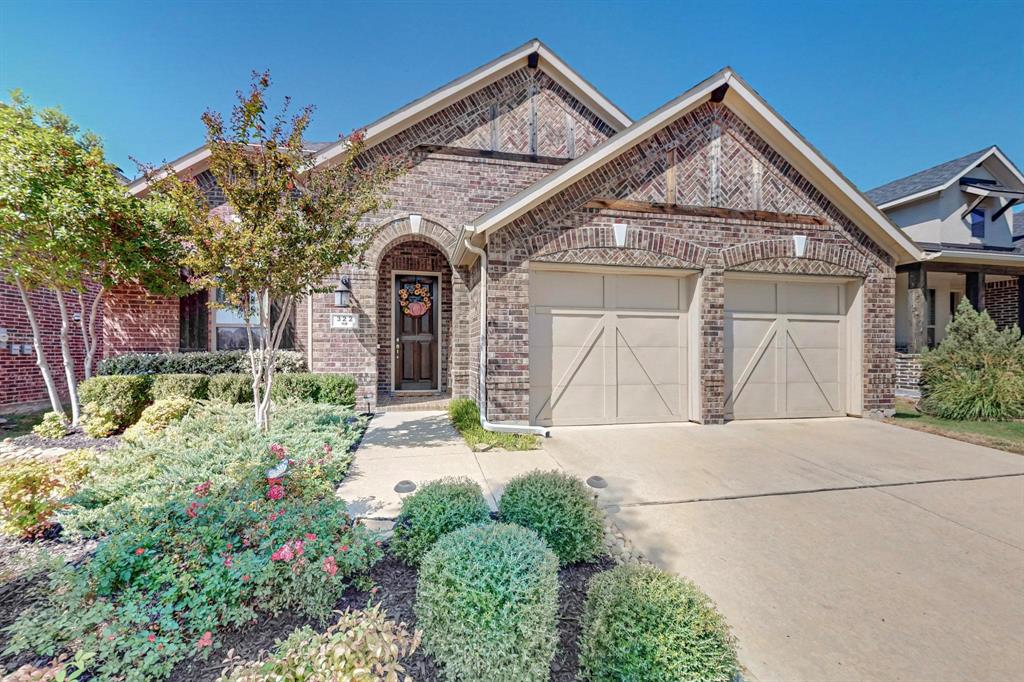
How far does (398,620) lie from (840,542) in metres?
3.26

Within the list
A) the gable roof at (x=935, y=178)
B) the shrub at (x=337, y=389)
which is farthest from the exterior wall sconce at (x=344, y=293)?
the gable roof at (x=935, y=178)

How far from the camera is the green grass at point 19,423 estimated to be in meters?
6.34

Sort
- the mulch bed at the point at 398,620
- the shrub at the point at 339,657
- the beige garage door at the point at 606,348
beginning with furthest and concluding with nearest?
1. the beige garage door at the point at 606,348
2. the mulch bed at the point at 398,620
3. the shrub at the point at 339,657

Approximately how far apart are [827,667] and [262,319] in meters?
5.84

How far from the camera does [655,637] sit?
178 cm

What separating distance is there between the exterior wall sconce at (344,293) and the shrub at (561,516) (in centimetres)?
612

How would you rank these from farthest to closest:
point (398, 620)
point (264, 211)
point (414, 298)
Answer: point (414, 298), point (264, 211), point (398, 620)

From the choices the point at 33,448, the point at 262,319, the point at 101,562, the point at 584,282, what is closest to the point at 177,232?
the point at 262,319

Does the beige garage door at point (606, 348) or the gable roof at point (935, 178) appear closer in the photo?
the beige garage door at point (606, 348)

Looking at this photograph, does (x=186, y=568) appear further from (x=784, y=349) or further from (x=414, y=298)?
(x=784, y=349)

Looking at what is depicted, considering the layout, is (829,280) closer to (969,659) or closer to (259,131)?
(969,659)

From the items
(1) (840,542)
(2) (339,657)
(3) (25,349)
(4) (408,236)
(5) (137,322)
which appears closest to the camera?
(2) (339,657)

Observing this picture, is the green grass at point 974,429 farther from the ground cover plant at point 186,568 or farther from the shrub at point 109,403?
the shrub at point 109,403

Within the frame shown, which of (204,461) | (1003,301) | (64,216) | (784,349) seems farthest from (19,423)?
(1003,301)
